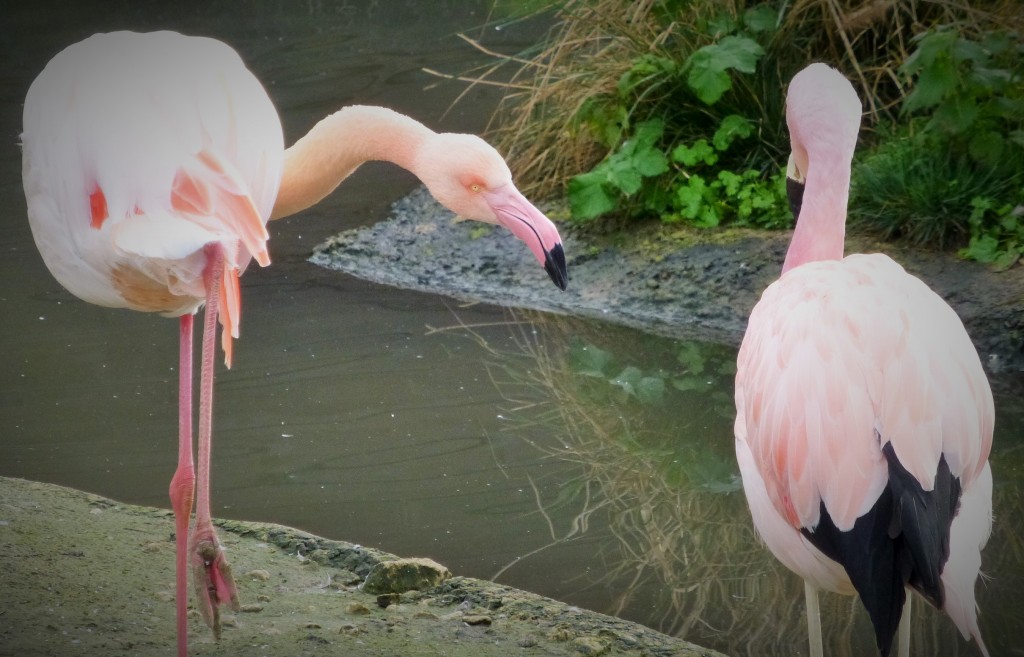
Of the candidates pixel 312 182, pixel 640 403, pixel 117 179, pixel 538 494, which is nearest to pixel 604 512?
pixel 538 494

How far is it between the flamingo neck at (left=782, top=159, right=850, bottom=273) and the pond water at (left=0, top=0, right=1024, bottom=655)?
0.81m

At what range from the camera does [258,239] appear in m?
2.31

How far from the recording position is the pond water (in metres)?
3.05

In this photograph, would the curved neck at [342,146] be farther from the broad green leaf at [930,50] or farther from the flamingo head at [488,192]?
the broad green leaf at [930,50]

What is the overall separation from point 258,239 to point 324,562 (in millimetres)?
1060

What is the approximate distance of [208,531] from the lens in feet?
7.99

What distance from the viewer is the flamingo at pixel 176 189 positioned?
228 centimetres

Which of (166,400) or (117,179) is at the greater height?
(117,179)

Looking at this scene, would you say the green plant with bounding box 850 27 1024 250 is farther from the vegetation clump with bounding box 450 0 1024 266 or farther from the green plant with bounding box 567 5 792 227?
the green plant with bounding box 567 5 792 227

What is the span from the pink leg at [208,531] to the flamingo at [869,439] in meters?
1.09

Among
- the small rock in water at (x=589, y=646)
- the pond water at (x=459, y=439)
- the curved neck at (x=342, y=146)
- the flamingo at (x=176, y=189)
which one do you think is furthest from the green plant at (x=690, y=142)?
the small rock in water at (x=589, y=646)

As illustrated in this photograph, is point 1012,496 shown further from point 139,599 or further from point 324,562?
point 139,599

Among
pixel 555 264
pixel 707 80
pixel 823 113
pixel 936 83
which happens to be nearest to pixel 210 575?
pixel 555 264

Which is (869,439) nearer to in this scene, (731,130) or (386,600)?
Answer: (386,600)
